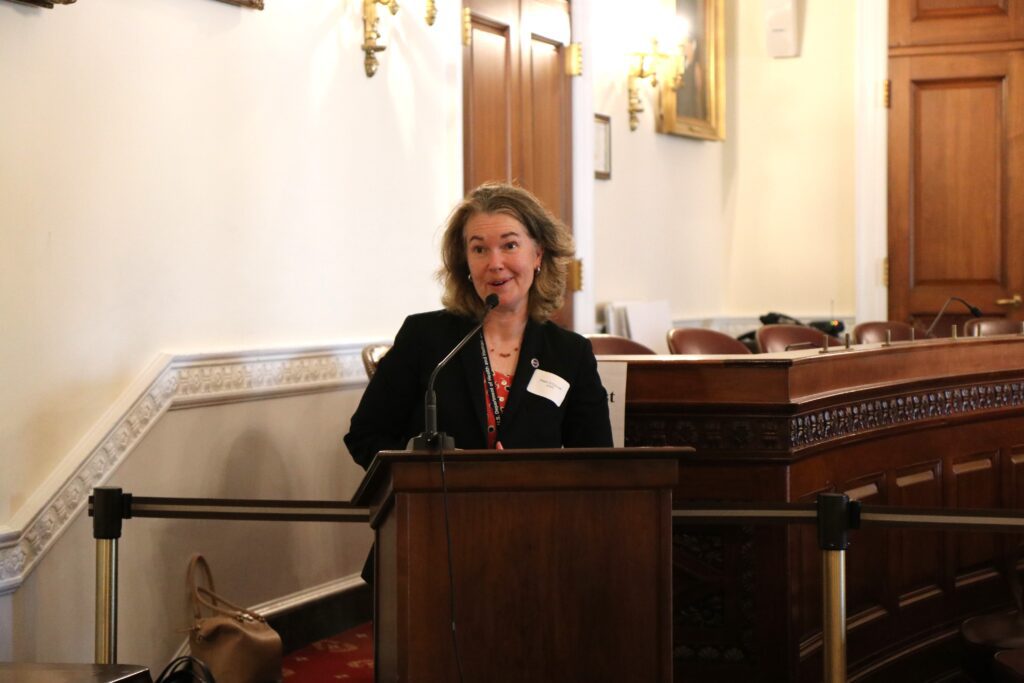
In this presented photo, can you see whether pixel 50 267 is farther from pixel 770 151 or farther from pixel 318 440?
pixel 770 151

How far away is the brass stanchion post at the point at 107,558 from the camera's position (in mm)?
2945

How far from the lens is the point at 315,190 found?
14.2 ft

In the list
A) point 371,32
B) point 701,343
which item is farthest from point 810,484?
point 371,32

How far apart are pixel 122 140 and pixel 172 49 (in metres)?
0.36

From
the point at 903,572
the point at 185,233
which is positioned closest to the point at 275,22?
the point at 185,233

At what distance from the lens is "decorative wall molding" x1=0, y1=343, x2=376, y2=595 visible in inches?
127

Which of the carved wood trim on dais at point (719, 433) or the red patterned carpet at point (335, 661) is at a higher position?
the carved wood trim on dais at point (719, 433)

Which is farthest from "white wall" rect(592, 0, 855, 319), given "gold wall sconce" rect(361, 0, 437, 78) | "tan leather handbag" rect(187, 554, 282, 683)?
"tan leather handbag" rect(187, 554, 282, 683)

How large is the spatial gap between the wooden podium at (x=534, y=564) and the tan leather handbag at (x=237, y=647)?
60.3 inches

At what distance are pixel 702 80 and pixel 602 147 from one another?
1.47 metres

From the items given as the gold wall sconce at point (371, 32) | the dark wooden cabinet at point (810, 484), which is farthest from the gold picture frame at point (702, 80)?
the dark wooden cabinet at point (810, 484)

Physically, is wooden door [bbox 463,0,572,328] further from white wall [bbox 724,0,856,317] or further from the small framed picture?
white wall [bbox 724,0,856,317]

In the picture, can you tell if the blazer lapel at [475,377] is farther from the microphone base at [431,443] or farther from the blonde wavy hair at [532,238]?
the microphone base at [431,443]

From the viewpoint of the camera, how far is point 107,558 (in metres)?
2.96
